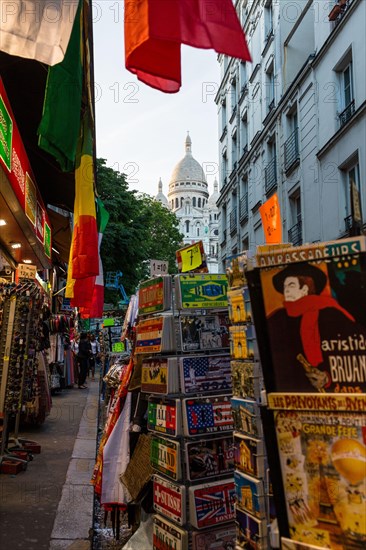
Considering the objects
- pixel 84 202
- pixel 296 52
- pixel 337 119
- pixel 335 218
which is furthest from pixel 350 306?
pixel 296 52

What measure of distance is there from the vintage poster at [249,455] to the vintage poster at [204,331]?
3.35ft

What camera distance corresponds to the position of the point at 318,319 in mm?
1948

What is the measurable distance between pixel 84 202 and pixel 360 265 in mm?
5133

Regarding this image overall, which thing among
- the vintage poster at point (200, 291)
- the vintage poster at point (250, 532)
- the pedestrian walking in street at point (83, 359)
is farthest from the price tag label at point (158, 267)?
the pedestrian walking in street at point (83, 359)

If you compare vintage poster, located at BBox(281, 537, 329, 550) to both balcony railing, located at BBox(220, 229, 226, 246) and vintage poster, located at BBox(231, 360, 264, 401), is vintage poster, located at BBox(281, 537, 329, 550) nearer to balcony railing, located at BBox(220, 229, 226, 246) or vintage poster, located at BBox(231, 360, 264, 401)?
vintage poster, located at BBox(231, 360, 264, 401)

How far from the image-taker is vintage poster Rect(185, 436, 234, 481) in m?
3.55

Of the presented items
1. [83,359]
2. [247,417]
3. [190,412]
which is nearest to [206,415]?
[190,412]

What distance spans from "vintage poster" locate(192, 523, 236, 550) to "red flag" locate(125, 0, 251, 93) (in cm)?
300

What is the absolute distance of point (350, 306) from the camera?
74.2 inches

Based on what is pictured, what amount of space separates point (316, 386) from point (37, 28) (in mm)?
3215

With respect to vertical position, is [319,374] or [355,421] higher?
[319,374]

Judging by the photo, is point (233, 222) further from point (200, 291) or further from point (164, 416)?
point (164, 416)

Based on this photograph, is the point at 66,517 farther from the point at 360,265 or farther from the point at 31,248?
the point at 31,248

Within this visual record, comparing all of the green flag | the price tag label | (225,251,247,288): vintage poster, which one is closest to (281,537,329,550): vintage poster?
(225,251,247,288): vintage poster
